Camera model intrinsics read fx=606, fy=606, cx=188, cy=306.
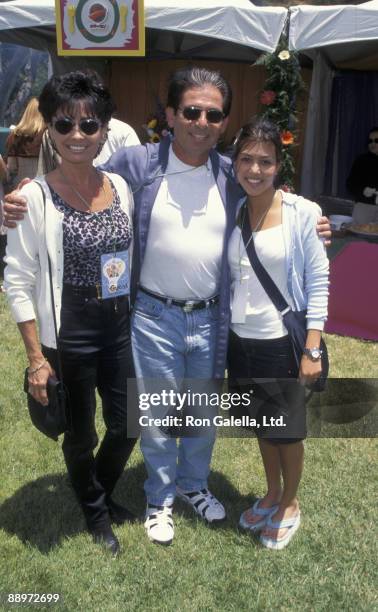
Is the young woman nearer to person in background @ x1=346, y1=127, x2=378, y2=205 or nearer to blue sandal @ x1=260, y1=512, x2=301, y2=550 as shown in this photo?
blue sandal @ x1=260, y1=512, x2=301, y2=550

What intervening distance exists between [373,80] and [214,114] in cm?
939

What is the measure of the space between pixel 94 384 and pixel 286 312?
748 mm

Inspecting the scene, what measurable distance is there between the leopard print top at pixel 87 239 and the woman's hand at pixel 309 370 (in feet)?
2.49

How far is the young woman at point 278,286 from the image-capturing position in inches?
82.1

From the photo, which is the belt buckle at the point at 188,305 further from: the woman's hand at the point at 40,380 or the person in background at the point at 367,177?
the person in background at the point at 367,177

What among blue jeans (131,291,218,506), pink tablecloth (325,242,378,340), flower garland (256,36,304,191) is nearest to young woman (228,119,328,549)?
blue jeans (131,291,218,506)

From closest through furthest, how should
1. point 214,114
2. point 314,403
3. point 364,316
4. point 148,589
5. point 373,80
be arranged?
1. point 214,114
2. point 148,589
3. point 314,403
4. point 364,316
5. point 373,80

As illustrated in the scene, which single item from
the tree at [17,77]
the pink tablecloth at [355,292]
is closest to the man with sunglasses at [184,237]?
the pink tablecloth at [355,292]

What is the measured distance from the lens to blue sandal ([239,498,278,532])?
256 centimetres

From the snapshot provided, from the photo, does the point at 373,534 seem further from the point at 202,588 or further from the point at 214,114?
the point at 214,114

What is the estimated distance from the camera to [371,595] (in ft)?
7.18

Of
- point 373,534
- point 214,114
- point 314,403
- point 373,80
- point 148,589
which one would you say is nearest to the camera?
point 214,114

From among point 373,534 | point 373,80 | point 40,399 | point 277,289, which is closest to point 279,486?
point 373,534

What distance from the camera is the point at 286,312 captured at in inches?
85.1
